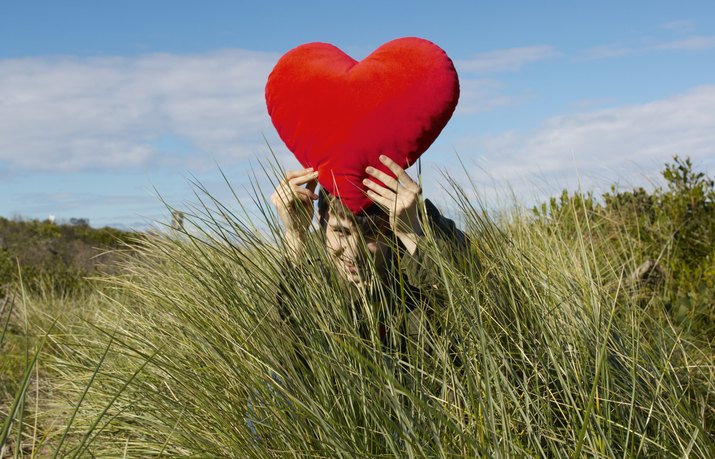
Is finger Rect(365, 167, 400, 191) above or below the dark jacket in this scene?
above

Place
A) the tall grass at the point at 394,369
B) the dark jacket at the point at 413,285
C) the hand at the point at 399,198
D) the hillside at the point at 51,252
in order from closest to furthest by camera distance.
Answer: the tall grass at the point at 394,369 → the dark jacket at the point at 413,285 → the hand at the point at 399,198 → the hillside at the point at 51,252

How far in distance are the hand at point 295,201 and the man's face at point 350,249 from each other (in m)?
0.09

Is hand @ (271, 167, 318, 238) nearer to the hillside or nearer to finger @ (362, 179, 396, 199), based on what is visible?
finger @ (362, 179, 396, 199)

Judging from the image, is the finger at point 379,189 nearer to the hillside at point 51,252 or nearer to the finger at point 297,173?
the finger at point 297,173

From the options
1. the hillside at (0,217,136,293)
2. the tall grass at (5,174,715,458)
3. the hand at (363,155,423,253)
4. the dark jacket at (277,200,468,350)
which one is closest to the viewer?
the tall grass at (5,174,715,458)

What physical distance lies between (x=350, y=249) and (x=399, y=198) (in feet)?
0.72

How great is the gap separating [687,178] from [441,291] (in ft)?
13.2

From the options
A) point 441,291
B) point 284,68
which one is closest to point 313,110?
point 284,68

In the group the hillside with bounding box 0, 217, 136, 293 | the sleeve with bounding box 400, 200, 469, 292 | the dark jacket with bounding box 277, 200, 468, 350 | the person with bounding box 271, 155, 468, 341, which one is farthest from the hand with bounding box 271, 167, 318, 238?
the hillside with bounding box 0, 217, 136, 293

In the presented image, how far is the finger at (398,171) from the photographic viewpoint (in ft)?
7.32

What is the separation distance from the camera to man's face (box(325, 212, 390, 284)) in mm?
2221

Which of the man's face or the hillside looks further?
the hillside

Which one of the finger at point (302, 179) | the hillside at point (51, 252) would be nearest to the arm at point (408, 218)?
the finger at point (302, 179)

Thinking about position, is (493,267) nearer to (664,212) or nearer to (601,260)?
(601,260)
